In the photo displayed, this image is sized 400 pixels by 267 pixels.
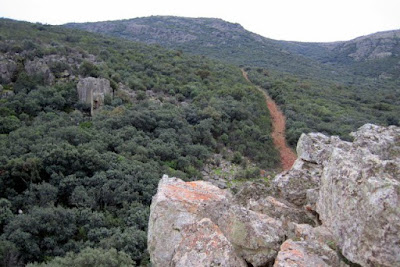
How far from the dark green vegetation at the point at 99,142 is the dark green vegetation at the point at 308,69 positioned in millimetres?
5282

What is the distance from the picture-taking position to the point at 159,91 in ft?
85.8

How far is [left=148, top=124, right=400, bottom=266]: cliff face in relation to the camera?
10.4 ft

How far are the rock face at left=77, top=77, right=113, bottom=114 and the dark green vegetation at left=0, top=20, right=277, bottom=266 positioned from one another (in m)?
0.61

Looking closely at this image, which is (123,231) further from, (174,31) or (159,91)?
(174,31)

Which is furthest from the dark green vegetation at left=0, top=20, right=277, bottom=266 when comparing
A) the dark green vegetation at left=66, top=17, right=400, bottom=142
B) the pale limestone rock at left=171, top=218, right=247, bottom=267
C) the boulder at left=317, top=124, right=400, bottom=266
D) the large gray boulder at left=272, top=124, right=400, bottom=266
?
the boulder at left=317, top=124, right=400, bottom=266

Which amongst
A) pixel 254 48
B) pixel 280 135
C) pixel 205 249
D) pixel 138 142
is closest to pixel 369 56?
pixel 254 48

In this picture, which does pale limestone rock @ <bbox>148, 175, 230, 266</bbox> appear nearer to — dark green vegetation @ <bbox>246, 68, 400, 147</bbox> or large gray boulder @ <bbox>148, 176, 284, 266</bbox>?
large gray boulder @ <bbox>148, 176, 284, 266</bbox>

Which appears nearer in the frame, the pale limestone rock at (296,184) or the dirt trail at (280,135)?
the pale limestone rock at (296,184)

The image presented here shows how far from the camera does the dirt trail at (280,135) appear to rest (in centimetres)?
2125

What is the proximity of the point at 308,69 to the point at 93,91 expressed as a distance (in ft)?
157

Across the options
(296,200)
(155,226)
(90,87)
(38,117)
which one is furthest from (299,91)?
(155,226)

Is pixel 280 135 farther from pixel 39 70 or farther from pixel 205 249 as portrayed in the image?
pixel 205 249

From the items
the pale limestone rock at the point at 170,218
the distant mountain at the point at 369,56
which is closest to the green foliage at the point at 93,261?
the pale limestone rock at the point at 170,218

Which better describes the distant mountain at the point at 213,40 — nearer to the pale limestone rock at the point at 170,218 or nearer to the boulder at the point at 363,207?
the boulder at the point at 363,207
